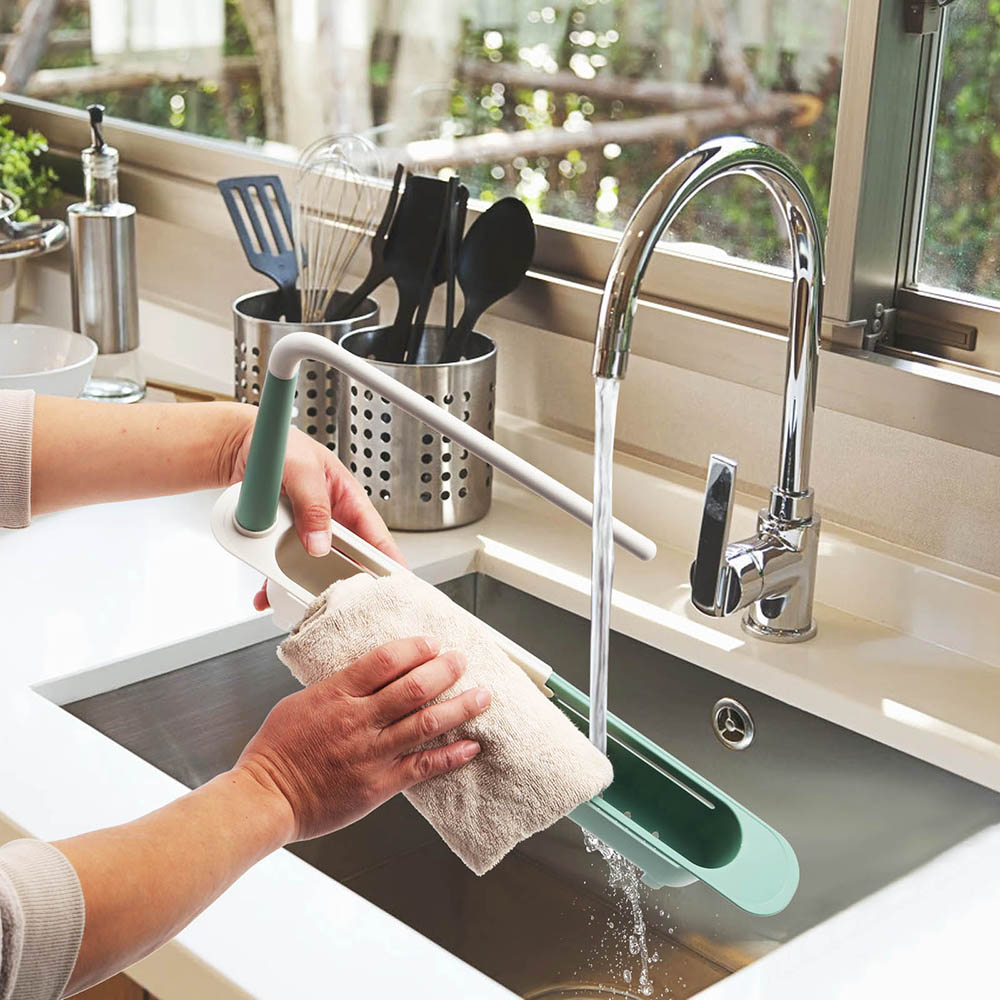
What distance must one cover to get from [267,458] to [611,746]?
0.89ft

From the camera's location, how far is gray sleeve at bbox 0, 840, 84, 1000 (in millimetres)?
666

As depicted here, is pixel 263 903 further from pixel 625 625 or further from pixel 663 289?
pixel 663 289

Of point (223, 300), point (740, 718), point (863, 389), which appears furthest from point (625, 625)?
point (223, 300)

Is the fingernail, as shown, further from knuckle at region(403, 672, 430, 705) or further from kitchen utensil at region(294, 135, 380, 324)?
kitchen utensil at region(294, 135, 380, 324)

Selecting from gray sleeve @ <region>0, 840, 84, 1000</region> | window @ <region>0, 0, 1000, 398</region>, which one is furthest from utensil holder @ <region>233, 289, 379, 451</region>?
gray sleeve @ <region>0, 840, 84, 1000</region>

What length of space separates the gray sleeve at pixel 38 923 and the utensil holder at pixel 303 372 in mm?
762

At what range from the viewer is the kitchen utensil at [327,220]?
5.08 ft

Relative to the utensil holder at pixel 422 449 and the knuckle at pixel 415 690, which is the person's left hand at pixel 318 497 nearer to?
the knuckle at pixel 415 690

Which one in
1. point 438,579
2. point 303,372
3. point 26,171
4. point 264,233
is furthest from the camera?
point 26,171

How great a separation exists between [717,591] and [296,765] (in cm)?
42

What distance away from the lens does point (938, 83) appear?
120 centimetres

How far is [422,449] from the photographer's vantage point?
1.32 meters

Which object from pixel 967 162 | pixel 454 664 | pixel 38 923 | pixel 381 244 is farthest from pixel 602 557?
pixel 381 244

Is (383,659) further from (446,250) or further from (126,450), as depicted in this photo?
(446,250)
